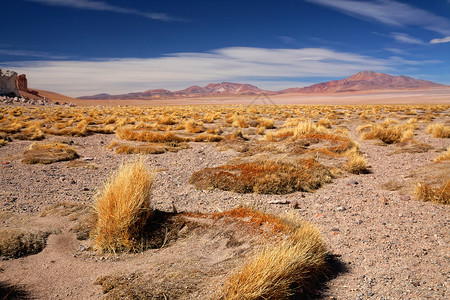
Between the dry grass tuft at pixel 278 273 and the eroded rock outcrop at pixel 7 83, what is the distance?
79571 mm

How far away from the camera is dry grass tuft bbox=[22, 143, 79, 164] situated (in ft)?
28.8

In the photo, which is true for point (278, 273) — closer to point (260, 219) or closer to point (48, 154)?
point (260, 219)

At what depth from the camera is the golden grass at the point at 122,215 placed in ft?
12.3

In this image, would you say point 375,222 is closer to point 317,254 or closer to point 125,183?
point 317,254

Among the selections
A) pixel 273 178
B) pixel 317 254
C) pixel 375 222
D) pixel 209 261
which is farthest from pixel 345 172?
pixel 209 261

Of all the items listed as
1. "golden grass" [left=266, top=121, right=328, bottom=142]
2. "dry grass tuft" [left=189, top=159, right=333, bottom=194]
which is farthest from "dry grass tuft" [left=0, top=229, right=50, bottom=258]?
"golden grass" [left=266, top=121, right=328, bottom=142]

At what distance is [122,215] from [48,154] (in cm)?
716

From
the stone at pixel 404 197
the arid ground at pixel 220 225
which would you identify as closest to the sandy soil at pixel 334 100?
the arid ground at pixel 220 225

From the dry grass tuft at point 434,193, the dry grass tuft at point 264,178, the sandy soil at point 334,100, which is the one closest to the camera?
the dry grass tuft at point 434,193

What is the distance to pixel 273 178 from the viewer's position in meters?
6.45

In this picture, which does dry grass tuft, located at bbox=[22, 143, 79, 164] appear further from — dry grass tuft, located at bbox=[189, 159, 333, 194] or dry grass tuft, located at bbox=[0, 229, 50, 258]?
dry grass tuft, located at bbox=[0, 229, 50, 258]

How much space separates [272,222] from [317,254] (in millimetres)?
607

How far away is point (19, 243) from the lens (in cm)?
389

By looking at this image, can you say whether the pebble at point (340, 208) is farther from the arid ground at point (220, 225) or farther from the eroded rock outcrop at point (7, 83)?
the eroded rock outcrop at point (7, 83)
